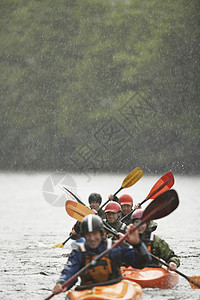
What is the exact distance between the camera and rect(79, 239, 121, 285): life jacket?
16.2ft

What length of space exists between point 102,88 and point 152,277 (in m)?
43.9

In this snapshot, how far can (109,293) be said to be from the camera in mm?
4777

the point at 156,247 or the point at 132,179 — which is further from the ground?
the point at 132,179

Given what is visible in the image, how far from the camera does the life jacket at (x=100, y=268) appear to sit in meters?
4.94

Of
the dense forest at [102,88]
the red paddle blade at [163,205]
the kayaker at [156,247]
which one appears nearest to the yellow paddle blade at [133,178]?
the kayaker at [156,247]

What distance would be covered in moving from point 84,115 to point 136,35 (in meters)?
9.74

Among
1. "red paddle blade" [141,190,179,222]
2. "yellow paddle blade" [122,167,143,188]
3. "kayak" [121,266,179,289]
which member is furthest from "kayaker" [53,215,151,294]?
"yellow paddle blade" [122,167,143,188]

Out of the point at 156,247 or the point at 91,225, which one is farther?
the point at 156,247

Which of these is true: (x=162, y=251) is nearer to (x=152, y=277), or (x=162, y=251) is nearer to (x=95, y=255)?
(x=152, y=277)

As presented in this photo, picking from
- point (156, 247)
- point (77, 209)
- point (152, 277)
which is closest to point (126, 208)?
point (77, 209)

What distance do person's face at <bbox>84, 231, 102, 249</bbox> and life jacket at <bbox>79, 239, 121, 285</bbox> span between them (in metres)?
0.09

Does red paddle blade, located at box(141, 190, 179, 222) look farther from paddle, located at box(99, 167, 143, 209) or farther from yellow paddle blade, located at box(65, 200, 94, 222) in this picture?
paddle, located at box(99, 167, 143, 209)

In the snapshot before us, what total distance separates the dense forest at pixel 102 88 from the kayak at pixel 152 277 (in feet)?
127

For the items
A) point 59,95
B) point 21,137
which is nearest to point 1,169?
point 21,137
